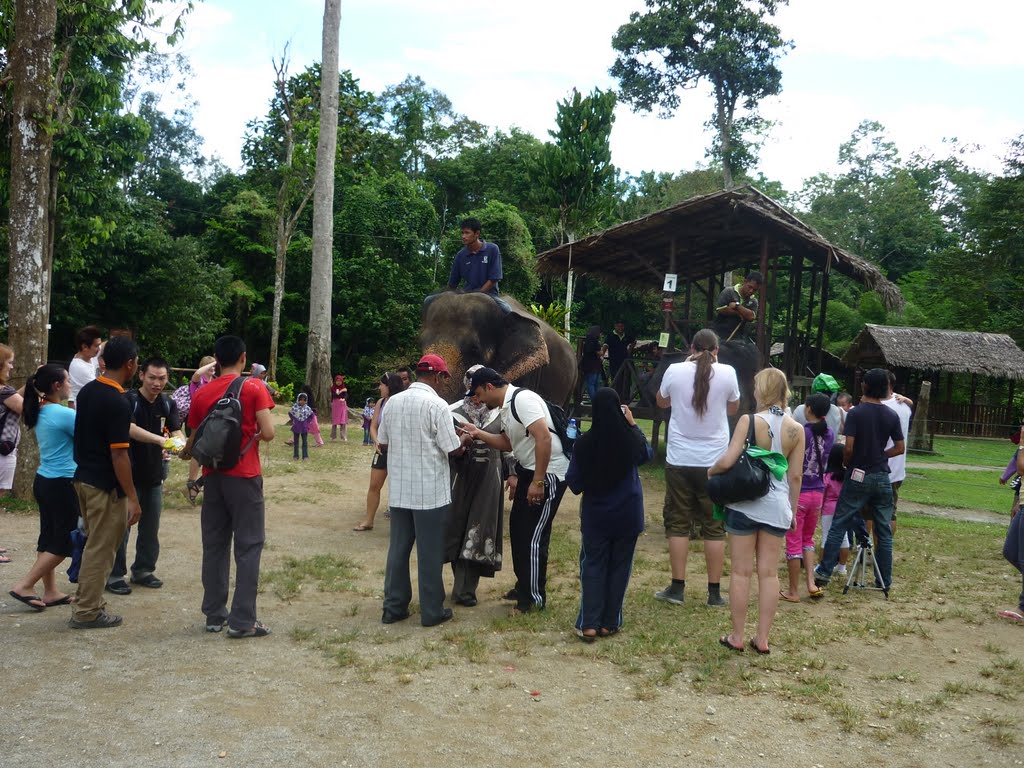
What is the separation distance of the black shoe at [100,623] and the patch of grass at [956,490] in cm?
1184

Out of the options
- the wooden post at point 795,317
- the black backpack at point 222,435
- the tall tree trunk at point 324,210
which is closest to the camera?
Result: the black backpack at point 222,435

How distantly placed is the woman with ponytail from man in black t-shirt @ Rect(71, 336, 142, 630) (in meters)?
0.31

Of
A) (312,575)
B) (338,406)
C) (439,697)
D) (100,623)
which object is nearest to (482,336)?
(312,575)

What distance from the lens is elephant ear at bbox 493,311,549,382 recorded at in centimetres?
923

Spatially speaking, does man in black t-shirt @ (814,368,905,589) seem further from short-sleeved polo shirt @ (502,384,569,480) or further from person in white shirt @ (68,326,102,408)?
person in white shirt @ (68,326,102,408)

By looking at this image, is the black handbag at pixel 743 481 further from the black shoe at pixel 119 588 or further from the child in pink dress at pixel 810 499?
the black shoe at pixel 119 588

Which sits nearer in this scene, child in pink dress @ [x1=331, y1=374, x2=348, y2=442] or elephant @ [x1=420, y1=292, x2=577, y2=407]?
elephant @ [x1=420, y1=292, x2=577, y2=407]

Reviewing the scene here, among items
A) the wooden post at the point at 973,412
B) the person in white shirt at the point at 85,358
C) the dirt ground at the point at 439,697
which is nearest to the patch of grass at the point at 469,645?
the dirt ground at the point at 439,697

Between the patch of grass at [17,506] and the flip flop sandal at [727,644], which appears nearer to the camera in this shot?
the flip flop sandal at [727,644]

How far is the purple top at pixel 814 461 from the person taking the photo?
22.8 feet

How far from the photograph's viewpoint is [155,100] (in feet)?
165

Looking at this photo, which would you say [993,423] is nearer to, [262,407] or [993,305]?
[993,305]

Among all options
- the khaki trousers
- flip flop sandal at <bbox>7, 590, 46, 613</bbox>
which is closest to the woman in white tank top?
the khaki trousers

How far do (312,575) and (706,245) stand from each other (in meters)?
10.7
